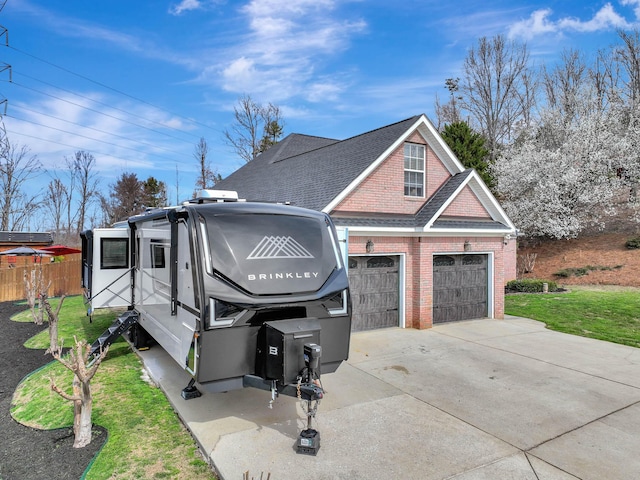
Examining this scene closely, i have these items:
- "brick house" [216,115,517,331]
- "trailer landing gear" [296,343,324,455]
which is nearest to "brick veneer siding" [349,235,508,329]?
"brick house" [216,115,517,331]

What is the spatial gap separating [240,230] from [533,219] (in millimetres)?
25373

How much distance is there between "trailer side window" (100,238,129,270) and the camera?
8945 mm

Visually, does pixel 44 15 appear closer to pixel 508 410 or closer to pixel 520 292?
pixel 508 410

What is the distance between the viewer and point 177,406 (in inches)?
231

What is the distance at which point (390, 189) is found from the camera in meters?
11.8

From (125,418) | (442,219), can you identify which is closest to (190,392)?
(125,418)

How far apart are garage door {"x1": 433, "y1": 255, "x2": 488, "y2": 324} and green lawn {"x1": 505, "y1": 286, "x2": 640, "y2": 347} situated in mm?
2208

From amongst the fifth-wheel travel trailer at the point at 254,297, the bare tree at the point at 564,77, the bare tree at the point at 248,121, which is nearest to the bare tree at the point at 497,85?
the bare tree at the point at 564,77

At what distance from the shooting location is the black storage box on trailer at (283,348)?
4.51 metres

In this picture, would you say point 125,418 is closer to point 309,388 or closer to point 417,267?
point 309,388

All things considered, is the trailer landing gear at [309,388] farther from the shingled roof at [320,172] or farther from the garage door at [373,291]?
the shingled roof at [320,172]

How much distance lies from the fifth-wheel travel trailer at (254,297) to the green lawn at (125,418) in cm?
73

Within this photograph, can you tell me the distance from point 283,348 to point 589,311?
14.2m

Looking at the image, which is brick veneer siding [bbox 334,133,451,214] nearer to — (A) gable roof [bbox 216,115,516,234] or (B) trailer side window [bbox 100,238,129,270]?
(A) gable roof [bbox 216,115,516,234]
